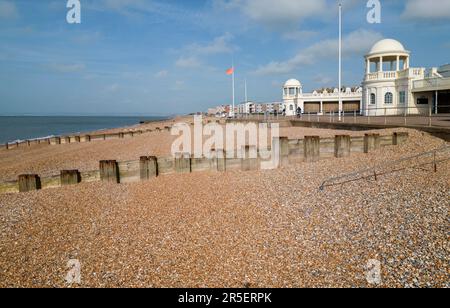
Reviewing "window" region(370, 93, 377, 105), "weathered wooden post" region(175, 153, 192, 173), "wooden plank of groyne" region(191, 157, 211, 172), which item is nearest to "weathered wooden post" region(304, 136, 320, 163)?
"wooden plank of groyne" region(191, 157, 211, 172)

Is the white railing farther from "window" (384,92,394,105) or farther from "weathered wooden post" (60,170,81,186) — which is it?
"weathered wooden post" (60,170,81,186)

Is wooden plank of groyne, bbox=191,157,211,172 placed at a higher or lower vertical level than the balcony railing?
lower

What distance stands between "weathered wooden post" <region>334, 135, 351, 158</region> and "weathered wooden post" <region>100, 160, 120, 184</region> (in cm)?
821

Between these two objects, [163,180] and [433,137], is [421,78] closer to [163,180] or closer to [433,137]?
[433,137]

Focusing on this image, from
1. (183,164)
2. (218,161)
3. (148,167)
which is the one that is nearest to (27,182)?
(148,167)

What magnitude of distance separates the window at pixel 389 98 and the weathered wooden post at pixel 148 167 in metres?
30.4

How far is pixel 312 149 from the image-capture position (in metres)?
12.3

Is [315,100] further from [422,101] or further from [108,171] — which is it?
[108,171]

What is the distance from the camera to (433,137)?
12.6m

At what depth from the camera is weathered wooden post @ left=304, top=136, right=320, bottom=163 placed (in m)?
12.3

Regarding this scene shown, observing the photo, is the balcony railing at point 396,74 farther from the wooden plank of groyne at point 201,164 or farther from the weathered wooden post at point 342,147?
the wooden plank of groyne at point 201,164

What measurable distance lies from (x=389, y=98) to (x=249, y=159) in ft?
91.4

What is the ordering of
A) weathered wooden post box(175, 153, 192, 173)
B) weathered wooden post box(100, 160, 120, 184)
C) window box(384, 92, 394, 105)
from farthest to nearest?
window box(384, 92, 394, 105)
weathered wooden post box(175, 153, 192, 173)
weathered wooden post box(100, 160, 120, 184)
